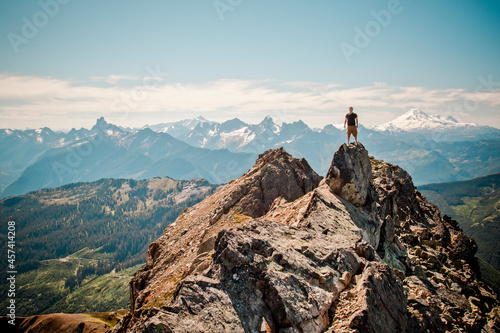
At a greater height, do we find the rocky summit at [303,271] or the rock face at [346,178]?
the rock face at [346,178]

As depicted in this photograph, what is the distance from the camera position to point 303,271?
1697 cm

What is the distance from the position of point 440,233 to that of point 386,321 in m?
44.4

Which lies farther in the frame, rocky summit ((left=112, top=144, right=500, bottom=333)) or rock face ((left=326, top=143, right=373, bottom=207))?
rock face ((left=326, top=143, right=373, bottom=207))

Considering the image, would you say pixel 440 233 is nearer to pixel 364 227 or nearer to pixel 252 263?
pixel 364 227

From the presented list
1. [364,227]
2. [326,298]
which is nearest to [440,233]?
[364,227]

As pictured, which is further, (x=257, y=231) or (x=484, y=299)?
(x=484, y=299)

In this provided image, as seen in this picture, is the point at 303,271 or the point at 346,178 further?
the point at 346,178

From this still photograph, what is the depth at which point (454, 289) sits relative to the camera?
1412 inches

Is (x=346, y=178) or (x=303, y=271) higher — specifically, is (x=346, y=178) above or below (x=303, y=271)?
above

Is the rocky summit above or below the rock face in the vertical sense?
below

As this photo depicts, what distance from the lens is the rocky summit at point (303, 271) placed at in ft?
48.0

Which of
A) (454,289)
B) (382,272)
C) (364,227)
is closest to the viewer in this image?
(382,272)

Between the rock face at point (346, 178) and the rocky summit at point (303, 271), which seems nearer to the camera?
the rocky summit at point (303, 271)

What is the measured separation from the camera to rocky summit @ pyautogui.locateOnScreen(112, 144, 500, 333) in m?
14.6
